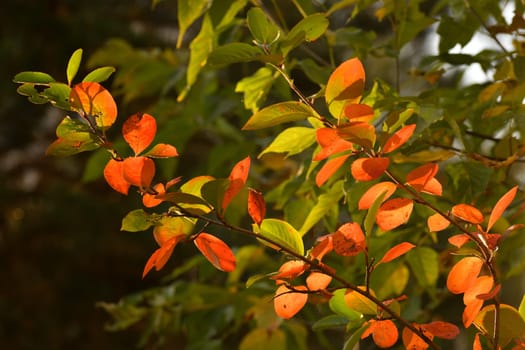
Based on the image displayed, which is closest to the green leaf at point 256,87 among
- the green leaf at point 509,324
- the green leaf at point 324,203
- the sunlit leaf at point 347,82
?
the green leaf at point 324,203

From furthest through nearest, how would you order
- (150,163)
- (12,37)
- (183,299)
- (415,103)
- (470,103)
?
(12,37), (183,299), (470,103), (415,103), (150,163)

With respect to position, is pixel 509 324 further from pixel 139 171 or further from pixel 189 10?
pixel 189 10

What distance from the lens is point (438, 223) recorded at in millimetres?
492

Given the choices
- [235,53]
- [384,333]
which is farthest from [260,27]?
[384,333]

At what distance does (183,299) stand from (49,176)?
9.38 feet

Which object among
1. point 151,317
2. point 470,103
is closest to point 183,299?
point 151,317

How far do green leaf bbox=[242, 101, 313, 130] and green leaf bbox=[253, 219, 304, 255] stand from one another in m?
0.06

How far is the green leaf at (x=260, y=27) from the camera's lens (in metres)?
0.52

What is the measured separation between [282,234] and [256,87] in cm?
27

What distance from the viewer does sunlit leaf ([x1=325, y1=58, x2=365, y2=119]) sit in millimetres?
479

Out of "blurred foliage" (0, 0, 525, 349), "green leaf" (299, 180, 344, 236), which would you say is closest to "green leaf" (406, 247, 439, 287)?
"blurred foliage" (0, 0, 525, 349)

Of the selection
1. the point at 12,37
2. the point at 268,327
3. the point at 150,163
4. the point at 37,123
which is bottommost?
the point at 37,123

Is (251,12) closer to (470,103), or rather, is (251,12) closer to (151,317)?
(470,103)

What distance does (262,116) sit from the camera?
19.2 inches
